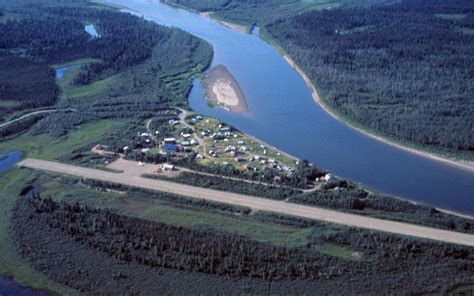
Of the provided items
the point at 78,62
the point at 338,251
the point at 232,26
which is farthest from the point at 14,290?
the point at 232,26

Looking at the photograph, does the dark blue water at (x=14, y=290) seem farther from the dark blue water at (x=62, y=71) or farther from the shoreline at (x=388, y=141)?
the dark blue water at (x=62, y=71)

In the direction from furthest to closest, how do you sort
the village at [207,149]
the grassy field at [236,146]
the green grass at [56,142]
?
the green grass at [56,142] → the grassy field at [236,146] → the village at [207,149]

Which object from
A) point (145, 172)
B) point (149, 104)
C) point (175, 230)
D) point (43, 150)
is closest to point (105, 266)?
point (175, 230)

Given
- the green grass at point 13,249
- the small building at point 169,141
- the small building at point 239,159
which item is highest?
the small building at point 169,141

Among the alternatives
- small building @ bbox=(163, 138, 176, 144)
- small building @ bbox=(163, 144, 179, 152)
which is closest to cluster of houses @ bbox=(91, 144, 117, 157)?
small building @ bbox=(163, 144, 179, 152)

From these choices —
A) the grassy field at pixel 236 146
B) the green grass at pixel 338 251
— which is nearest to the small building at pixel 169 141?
the grassy field at pixel 236 146

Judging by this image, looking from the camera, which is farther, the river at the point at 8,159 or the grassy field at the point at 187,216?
the river at the point at 8,159

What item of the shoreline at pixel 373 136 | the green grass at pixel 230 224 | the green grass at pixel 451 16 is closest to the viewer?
the green grass at pixel 230 224

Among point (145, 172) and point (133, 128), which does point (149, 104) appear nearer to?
point (133, 128)
